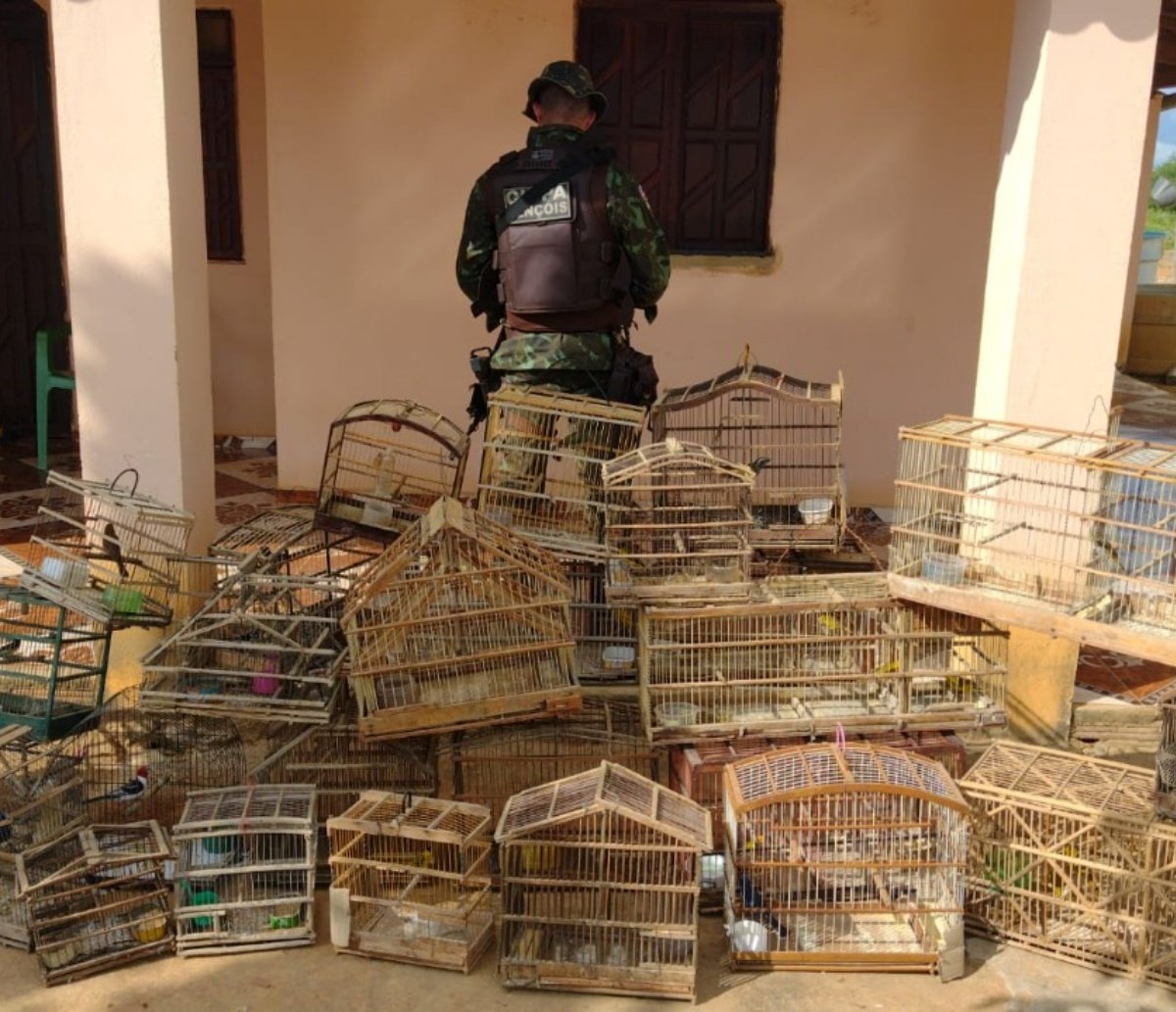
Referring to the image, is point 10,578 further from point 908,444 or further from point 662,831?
point 908,444

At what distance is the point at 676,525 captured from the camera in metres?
3.90

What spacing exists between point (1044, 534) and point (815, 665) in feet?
2.99

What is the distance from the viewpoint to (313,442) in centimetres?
668

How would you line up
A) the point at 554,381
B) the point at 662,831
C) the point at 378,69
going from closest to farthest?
the point at 662,831 < the point at 554,381 < the point at 378,69

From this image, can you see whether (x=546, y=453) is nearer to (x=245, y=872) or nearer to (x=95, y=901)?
(x=245, y=872)

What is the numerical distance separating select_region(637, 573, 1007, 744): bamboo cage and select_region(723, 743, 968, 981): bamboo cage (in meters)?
0.32

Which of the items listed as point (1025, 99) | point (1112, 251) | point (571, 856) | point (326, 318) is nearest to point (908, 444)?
point (1112, 251)

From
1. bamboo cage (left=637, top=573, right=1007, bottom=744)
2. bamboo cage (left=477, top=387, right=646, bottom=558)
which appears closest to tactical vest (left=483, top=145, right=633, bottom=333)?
bamboo cage (left=477, top=387, right=646, bottom=558)

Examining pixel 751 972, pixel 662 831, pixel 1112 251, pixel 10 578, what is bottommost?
pixel 751 972

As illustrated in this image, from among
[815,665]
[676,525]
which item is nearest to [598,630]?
[676,525]

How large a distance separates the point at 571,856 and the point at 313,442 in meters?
3.91

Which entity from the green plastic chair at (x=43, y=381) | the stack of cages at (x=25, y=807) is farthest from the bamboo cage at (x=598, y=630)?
the green plastic chair at (x=43, y=381)

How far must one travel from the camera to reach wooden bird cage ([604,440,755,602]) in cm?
382

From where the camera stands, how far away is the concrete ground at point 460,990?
3125mm
